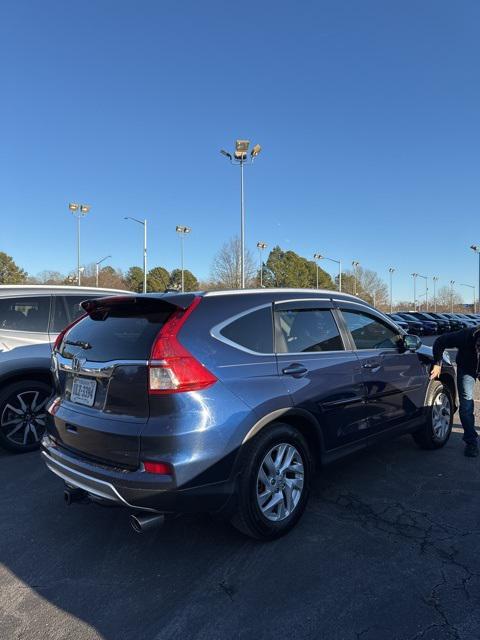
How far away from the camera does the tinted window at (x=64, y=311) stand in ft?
18.6

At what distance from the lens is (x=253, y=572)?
2914mm

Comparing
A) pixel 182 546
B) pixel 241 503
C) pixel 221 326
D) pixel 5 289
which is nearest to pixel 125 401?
pixel 221 326

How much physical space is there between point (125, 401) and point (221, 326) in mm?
783

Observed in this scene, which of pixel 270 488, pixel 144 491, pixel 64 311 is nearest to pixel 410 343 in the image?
pixel 270 488

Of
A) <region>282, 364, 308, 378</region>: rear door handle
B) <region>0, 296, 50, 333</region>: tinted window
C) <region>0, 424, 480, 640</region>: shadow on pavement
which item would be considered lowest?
<region>0, 424, 480, 640</region>: shadow on pavement

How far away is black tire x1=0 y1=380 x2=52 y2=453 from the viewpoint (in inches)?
204

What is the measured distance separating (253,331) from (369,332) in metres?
1.63

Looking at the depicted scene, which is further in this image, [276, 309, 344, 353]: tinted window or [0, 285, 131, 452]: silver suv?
[0, 285, 131, 452]: silver suv

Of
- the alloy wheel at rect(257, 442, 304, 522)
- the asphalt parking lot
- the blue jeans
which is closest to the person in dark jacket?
the blue jeans

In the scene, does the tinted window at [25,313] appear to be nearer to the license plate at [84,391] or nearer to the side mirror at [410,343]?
the license plate at [84,391]

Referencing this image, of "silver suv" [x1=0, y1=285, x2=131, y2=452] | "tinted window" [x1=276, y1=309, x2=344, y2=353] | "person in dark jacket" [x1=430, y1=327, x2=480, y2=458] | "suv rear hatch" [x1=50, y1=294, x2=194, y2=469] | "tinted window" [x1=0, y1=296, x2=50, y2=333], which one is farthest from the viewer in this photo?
"tinted window" [x1=0, y1=296, x2=50, y2=333]

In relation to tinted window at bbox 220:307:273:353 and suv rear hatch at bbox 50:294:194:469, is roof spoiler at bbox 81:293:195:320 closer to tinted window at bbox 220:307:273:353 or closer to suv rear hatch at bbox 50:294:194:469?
suv rear hatch at bbox 50:294:194:469

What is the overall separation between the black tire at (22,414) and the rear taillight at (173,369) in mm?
2977

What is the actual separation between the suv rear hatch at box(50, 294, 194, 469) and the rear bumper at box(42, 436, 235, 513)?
0.25ft
